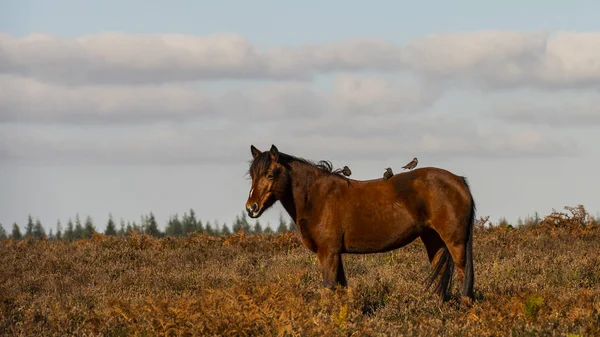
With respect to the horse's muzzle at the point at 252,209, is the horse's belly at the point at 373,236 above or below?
below

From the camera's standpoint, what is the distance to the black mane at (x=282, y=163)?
35.3 feet

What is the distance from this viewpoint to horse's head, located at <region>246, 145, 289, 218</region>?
10781mm

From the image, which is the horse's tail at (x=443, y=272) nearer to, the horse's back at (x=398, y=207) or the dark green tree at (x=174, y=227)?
the horse's back at (x=398, y=207)

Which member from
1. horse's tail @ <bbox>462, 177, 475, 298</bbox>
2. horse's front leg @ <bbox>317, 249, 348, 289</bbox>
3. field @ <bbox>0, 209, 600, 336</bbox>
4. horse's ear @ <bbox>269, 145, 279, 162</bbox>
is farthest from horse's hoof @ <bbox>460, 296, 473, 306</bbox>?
horse's ear @ <bbox>269, 145, 279, 162</bbox>

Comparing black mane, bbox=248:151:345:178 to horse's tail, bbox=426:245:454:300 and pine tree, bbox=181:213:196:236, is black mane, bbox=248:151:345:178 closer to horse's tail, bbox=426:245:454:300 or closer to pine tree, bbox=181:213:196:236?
horse's tail, bbox=426:245:454:300

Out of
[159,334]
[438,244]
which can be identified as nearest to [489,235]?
[438,244]

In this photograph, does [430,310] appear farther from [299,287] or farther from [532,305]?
[299,287]

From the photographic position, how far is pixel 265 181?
10828 mm

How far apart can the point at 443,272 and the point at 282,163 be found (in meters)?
2.66

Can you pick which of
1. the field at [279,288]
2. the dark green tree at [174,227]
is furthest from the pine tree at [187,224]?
the field at [279,288]

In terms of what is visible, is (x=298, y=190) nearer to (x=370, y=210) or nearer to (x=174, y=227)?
(x=370, y=210)

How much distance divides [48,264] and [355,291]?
798 cm

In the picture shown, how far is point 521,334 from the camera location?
325 inches

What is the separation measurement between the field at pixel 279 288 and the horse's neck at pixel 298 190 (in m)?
1.04
